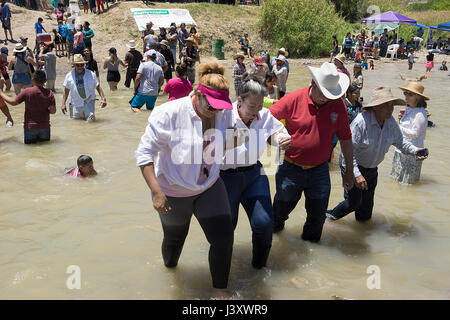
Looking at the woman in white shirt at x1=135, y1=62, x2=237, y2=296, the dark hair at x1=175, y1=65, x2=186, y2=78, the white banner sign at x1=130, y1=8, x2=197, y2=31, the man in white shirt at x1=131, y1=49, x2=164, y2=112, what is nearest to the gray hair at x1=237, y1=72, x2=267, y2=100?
the woman in white shirt at x1=135, y1=62, x2=237, y2=296

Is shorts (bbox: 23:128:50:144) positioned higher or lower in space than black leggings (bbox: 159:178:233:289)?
lower

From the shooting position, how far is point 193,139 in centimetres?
332

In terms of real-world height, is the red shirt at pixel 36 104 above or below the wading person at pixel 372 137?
below

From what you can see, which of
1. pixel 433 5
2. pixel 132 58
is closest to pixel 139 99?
pixel 132 58

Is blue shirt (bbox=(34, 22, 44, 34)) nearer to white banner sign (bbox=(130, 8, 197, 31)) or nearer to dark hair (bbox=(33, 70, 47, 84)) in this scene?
white banner sign (bbox=(130, 8, 197, 31))

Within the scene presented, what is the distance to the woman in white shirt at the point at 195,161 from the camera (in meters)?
3.28

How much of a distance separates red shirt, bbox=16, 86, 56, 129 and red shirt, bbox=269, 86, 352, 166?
5.26 m

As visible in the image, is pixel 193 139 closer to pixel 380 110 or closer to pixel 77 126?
pixel 380 110

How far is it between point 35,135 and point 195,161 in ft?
20.6

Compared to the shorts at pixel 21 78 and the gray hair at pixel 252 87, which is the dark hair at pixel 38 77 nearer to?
the shorts at pixel 21 78

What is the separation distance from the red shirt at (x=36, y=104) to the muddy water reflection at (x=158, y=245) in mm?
755

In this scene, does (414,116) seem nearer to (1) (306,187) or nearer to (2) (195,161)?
(1) (306,187)

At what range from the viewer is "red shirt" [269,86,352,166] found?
4.33 metres

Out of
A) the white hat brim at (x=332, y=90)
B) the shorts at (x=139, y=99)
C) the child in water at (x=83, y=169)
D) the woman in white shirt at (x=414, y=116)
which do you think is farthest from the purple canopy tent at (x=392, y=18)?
the white hat brim at (x=332, y=90)
